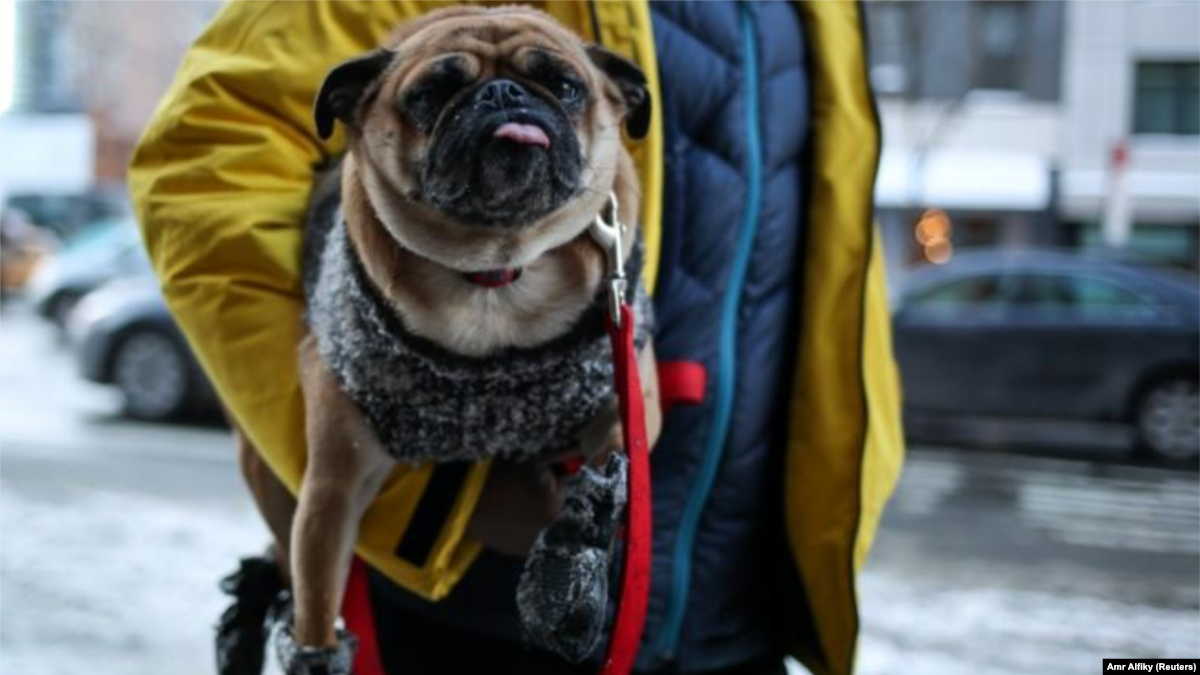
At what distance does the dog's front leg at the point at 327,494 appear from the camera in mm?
1431

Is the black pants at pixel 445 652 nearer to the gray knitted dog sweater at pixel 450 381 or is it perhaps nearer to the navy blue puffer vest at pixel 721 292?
the navy blue puffer vest at pixel 721 292

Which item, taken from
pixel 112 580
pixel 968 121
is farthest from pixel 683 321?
pixel 968 121

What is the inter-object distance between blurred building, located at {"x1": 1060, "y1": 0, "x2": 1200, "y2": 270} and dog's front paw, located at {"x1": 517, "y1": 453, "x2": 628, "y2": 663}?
67.4ft

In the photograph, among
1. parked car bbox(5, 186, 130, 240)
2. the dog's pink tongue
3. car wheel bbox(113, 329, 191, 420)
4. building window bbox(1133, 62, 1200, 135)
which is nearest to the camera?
the dog's pink tongue

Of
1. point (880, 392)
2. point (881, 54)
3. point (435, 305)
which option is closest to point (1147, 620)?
point (880, 392)

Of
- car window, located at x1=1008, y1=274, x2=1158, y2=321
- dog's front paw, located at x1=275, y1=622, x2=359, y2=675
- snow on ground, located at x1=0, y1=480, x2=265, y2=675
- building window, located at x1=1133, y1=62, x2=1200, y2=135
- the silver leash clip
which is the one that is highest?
the silver leash clip

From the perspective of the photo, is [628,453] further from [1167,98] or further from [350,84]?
[1167,98]

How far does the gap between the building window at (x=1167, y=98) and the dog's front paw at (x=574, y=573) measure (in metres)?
21.4

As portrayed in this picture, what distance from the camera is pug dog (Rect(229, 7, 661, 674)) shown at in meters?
1.30

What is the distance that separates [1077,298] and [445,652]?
28.8 feet

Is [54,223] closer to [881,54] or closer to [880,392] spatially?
[881,54]

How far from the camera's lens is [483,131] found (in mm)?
1265

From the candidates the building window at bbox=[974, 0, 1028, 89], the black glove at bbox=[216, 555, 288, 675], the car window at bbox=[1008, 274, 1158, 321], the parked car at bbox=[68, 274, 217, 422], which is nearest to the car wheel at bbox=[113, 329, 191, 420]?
the parked car at bbox=[68, 274, 217, 422]

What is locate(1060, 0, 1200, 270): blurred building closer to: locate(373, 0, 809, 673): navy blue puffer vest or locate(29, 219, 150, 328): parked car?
locate(29, 219, 150, 328): parked car
